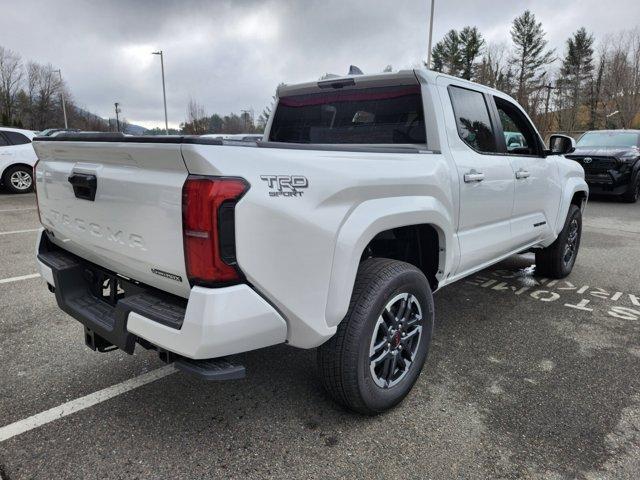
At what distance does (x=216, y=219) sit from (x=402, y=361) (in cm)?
146

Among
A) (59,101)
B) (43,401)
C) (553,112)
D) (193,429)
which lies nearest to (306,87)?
(193,429)

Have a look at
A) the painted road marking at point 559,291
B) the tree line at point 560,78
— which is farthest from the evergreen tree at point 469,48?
the painted road marking at point 559,291

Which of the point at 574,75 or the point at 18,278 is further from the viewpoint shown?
the point at 574,75

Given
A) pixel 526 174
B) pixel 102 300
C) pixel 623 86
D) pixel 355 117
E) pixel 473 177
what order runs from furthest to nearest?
pixel 623 86
pixel 526 174
pixel 355 117
pixel 473 177
pixel 102 300

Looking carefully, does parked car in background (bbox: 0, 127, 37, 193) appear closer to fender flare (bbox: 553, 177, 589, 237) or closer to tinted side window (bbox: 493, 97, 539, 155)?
tinted side window (bbox: 493, 97, 539, 155)

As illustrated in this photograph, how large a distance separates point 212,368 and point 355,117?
6.87 feet

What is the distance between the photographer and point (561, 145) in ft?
14.2

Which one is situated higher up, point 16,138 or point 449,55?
point 449,55

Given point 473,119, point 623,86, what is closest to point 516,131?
point 473,119

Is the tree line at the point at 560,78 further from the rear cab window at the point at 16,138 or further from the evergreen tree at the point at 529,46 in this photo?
the rear cab window at the point at 16,138

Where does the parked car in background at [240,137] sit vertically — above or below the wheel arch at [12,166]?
above

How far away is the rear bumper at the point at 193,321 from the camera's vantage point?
1.78m

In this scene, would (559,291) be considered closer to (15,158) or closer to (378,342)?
(378,342)

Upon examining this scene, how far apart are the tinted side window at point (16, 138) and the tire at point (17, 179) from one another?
595mm
